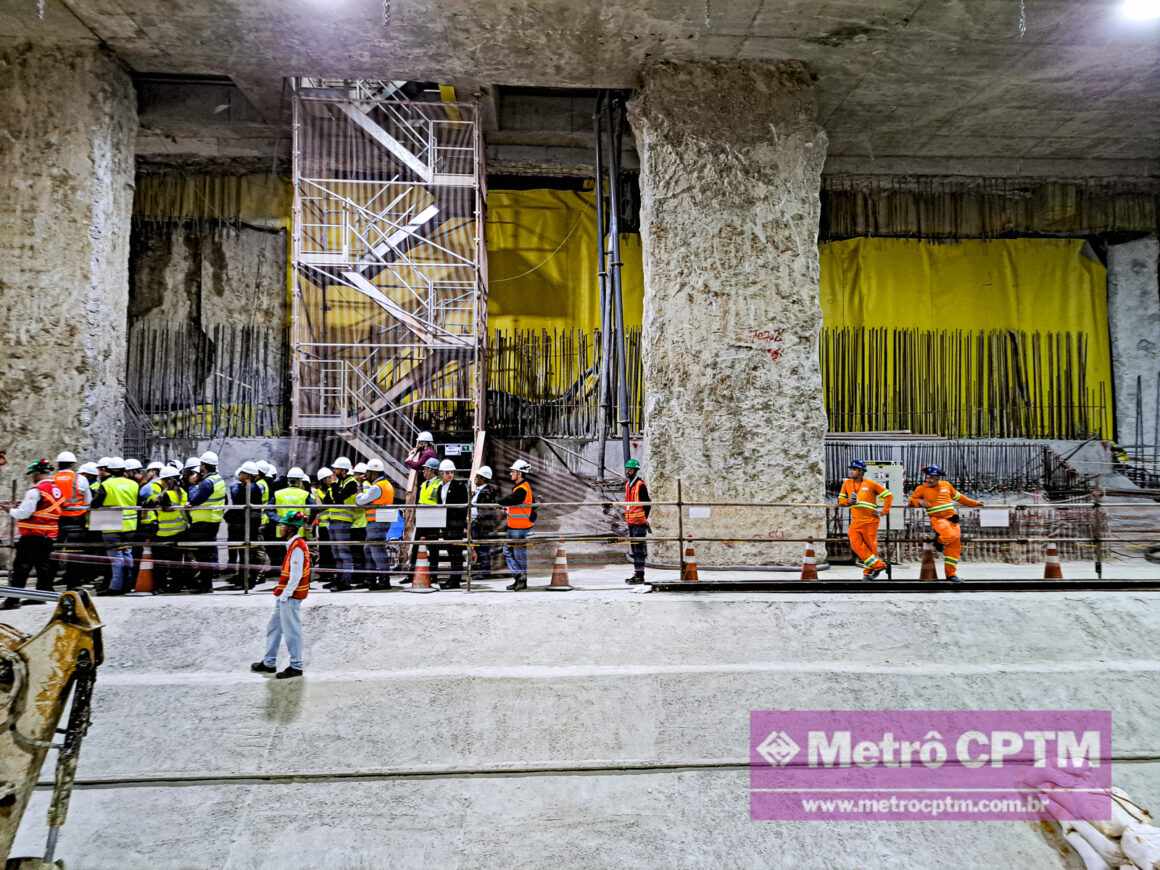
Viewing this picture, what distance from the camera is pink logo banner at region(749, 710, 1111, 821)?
221 inches

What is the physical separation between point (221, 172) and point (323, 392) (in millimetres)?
5386

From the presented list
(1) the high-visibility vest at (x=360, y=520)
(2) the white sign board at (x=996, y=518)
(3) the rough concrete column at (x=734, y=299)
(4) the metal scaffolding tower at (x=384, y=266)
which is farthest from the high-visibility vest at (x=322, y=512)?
(2) the white sign board at (x=996, y=518)

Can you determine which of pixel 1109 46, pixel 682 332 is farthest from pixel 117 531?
pixel 1109 46

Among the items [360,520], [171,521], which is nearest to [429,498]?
[360,520]

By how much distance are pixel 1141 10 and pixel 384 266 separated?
10.8 metres

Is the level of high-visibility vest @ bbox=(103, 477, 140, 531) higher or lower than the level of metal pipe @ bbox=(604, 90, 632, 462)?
lower

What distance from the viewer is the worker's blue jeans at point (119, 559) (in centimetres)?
805

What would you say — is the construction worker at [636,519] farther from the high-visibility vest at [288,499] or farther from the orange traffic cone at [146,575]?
the orange traffic cone at [146,575]

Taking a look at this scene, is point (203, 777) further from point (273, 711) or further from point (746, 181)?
point (746, 181)

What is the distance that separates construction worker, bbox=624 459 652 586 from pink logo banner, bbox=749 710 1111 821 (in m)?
2.47

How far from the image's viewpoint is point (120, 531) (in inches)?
327

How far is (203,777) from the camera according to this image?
223 inches

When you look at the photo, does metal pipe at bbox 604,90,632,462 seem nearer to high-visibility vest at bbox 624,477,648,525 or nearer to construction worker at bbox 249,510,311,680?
high-visibility vest at bbox 624,477,648,525

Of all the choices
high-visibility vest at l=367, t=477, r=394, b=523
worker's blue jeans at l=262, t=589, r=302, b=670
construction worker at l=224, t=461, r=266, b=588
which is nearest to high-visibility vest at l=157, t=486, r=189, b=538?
construction worker at l=224, t=461, r=266, b=588
